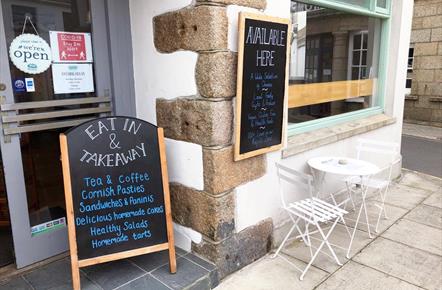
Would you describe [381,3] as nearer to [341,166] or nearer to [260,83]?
[341,166]

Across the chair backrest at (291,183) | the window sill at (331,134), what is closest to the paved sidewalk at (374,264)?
the chair backrest at (291,183)

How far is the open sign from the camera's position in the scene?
2.59 metres

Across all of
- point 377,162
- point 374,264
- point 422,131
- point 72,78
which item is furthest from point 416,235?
point 422,131

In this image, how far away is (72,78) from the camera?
2.89 m

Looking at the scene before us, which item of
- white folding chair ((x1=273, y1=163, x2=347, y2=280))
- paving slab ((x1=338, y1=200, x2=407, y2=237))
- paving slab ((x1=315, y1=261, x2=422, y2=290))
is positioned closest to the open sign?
white folding chair ((x1=273, y1=163, x2=347, y2=280))

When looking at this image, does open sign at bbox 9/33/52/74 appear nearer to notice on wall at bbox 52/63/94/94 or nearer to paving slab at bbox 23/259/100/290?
notice on wall at bbox 52/63/94/94

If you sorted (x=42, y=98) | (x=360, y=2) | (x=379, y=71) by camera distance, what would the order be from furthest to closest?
1. (x=379, y=71)
2. (x=360, y=2)
3. (x=42, y=98)

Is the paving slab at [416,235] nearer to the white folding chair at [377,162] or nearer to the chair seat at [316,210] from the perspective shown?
the white folding chair at [377,162]

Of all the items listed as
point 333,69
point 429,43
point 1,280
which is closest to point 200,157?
point 1,280

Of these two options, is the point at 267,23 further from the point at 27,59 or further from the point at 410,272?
the point at 410,272

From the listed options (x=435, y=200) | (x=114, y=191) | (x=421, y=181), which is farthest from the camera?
(x=421, y=181)

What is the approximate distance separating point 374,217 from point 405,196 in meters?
0.99

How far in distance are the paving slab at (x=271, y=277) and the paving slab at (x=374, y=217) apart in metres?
1.00

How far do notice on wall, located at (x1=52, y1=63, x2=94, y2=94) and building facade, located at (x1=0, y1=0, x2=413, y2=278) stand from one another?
4cm
